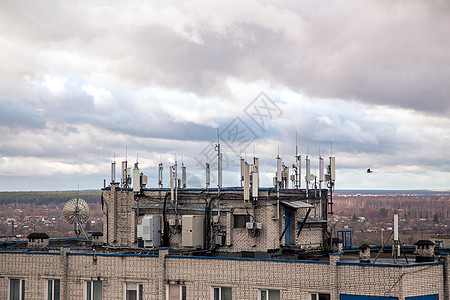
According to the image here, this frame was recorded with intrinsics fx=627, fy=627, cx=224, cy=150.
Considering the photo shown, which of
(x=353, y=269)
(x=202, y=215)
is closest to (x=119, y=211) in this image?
(x=202, y=215)

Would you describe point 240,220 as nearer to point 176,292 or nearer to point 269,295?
point 176,292

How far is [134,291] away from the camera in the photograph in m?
36.4

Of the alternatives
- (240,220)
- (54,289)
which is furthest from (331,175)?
(54,289)

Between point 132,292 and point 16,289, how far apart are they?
8.39 m

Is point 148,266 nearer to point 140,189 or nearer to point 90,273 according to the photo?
point 90,273

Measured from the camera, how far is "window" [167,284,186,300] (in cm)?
3544

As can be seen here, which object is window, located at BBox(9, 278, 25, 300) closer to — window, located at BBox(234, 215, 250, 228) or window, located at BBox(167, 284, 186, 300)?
window, located at BBox(167, 284, 186, 300)

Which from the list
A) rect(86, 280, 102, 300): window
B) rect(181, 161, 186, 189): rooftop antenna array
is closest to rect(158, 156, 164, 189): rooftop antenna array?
rect(181, 161, 186, 189): rooftop antenna array

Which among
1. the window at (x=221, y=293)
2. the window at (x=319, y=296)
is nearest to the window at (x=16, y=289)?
the window at (x=221, y=293)

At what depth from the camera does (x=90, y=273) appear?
3741cm

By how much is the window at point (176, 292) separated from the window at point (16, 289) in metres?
10.1

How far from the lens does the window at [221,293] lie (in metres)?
34.7

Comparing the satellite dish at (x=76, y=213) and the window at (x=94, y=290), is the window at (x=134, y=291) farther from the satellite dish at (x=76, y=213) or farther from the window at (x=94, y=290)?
the satellite dish at (x=76, y=213)

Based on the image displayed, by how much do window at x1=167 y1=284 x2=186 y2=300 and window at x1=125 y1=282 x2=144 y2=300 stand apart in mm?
1727
